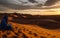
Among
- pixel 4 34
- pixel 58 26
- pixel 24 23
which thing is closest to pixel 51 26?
pixel 58 26

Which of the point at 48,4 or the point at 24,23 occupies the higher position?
the point at 48,4

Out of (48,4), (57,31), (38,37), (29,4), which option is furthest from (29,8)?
(38,37)

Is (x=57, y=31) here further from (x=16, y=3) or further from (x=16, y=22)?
(x=16, y=3)

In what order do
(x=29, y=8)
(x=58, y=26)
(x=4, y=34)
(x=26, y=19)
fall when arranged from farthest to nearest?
1. (x=29, y=8)
2. (x=26, y=19)
3. (x=58, y=26)
4. (x=4, y=34)

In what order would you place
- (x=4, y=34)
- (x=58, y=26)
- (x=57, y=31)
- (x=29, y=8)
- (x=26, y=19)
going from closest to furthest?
(x=4, y=34) < (x=57, y=31) < (x=58, y=26) < (x=26, y=19) < (x=29, y=8)

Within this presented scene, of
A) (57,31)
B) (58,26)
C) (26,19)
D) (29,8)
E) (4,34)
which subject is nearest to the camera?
(4,34)

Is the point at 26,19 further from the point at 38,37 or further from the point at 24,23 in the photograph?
the point at 38,37

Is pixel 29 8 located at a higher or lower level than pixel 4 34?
higher

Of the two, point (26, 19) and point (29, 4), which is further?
point (29, 4)

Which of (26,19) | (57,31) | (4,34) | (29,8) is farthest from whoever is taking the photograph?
(29,8)
